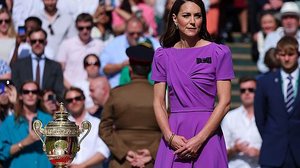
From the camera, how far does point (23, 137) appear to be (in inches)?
501

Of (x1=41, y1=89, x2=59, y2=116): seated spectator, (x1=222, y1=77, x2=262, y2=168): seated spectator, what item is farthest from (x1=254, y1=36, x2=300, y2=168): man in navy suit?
(x1=41, y1=89, x2=59, y2=116): seated spectator

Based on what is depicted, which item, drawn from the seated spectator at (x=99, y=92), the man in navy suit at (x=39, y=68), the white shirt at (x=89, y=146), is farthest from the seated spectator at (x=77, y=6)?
the white shirt at (x=89, y=146)

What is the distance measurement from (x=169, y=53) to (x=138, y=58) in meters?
2.43

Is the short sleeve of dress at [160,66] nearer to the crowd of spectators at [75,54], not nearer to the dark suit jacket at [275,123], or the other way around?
the crowd of spectators at [75,54]

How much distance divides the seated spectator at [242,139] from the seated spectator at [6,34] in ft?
10.5

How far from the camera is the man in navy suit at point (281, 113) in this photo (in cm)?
1350

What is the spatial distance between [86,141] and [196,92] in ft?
13.6

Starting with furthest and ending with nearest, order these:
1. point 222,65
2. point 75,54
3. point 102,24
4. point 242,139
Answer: point 102,24 < point 75,54 < point 242,139 < point 222,65

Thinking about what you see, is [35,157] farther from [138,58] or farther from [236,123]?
[236,123]

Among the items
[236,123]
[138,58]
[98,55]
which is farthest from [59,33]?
[138,58]

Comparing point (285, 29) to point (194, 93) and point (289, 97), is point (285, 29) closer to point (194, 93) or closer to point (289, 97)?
point (289, 97)

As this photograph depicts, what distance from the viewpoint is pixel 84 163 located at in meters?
13.1

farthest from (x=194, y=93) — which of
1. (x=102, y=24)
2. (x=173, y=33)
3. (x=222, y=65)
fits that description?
(x=102, y=24)

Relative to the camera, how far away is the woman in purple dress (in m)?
9.23
